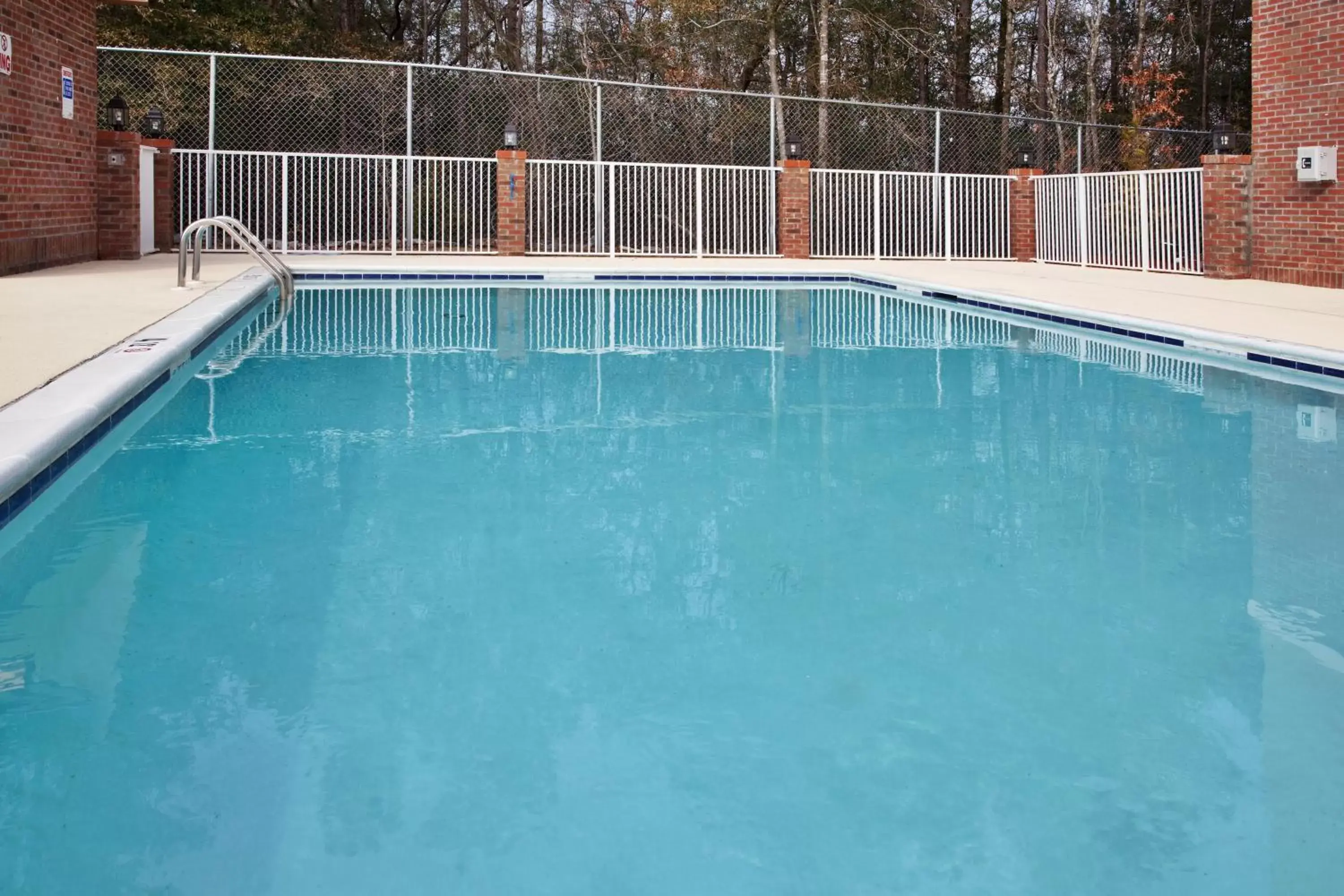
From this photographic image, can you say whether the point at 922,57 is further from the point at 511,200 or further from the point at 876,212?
the point at 511,200

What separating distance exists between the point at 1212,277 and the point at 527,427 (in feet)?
33.1

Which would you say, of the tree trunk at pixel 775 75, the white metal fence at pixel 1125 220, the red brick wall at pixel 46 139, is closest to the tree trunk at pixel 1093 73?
the white metal fence at pixel 1125 220

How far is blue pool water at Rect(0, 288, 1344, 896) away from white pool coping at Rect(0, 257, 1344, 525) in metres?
0.22

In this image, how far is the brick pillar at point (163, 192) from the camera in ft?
53.1

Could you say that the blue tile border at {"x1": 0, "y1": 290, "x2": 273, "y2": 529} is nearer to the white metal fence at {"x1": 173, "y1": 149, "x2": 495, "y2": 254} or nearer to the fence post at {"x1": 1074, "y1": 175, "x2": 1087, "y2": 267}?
the white metal fence at {"x1": 173, "y1": 149, "x2": 495, "y2": 254}

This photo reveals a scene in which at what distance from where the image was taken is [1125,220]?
16.0m

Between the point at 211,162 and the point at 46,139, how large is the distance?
4177 millimetres

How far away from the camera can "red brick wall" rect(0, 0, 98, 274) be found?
11633 mm

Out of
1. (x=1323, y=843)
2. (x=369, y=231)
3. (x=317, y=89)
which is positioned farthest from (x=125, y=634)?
(x=317, y=89)

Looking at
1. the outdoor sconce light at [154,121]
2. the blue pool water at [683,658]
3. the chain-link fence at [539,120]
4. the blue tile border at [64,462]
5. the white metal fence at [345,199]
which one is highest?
the chain-link fence at [539,120]

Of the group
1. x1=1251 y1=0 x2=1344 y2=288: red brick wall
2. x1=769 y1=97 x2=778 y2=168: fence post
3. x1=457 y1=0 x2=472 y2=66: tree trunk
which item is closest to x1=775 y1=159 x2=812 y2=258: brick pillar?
x1=769 y1=97 x2=778 y2=168: fence post

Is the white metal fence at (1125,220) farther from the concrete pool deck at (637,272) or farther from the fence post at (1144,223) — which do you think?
the concrete pool deck at (637,272)

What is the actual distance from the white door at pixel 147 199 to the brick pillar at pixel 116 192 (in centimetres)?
58

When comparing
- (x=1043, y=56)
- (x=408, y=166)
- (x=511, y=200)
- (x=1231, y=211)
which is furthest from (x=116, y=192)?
(x=1043, y=56)
